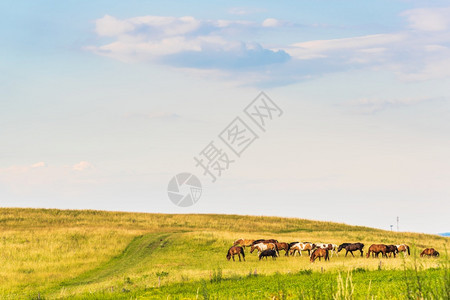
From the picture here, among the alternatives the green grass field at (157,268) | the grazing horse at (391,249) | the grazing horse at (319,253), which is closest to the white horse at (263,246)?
the green grass field at (157,268)

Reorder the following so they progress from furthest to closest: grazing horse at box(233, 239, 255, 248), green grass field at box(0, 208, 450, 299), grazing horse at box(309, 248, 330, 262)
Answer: grazing horse at box(233, 239, 255, 248), grazing horse at box(309, 248, 330, 262), green grass field at box(0, 208, 450, 299)

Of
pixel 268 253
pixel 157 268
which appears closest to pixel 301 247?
pixel 268 253

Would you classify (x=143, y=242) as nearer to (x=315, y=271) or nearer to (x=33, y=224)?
(x=315, y=271)

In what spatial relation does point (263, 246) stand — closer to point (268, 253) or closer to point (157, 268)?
point (268, 253)

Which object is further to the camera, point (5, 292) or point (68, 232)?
point (68, 232)

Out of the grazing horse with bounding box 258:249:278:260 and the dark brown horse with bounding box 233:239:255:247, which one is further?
the dark brown horse with bounding box 233:239:255:247

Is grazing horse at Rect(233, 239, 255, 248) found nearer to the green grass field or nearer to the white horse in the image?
the green grass field

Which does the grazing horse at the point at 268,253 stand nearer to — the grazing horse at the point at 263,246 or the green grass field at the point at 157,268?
the green grass field at the point at 157,268

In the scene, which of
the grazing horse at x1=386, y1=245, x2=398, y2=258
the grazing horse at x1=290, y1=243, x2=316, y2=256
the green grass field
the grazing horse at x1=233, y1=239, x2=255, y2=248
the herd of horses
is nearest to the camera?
the green grass field

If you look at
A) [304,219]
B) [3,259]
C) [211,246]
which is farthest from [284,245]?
[304,219]

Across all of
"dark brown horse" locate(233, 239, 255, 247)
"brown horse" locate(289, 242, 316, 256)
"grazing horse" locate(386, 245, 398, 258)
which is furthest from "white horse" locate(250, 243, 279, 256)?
"grazing horse" locate(386, 245, 398, 258)

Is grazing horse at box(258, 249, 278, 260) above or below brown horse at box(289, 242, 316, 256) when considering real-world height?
below

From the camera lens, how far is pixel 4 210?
9100 centimetres

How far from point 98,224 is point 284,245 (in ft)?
138
